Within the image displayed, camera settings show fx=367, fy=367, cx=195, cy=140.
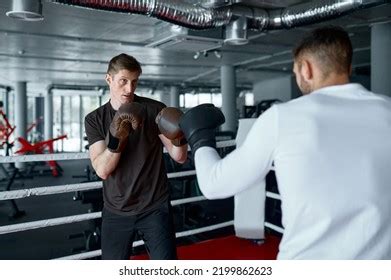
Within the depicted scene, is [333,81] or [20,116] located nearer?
[333,81]

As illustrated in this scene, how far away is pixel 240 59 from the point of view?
7.92m

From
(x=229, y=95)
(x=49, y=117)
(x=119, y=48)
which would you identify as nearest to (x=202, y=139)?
(x=119, y=48)

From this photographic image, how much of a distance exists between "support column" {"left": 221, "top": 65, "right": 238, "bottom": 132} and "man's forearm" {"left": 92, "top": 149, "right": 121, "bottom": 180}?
7288 mm

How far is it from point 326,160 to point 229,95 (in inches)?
313

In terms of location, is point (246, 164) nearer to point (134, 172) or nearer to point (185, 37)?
point (134, 172)

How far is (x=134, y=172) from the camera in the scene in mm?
1502

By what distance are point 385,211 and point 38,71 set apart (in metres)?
9.50

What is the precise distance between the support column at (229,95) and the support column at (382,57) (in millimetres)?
3895

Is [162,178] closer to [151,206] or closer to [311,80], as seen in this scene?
[151,206]

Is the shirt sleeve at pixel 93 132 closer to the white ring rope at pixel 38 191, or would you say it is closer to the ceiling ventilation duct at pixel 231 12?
the white ring rope at pixel 38 191

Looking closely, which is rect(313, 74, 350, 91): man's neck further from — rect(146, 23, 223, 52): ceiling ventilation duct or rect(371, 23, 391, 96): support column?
rect(371, 23, 391, 96): support column

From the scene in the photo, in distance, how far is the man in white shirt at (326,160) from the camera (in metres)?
0.76

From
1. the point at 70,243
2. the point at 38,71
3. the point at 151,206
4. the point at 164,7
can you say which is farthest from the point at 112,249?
the point at 38,71

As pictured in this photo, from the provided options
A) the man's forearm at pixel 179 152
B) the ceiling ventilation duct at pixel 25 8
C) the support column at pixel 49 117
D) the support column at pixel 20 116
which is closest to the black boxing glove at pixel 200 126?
the man's forearm at pixel 179 152
